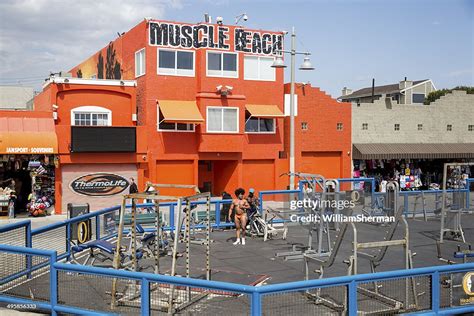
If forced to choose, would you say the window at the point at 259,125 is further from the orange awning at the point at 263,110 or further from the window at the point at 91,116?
the window at the point at 91,116

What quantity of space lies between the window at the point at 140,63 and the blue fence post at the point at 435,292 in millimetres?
26461

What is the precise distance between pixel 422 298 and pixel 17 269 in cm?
730

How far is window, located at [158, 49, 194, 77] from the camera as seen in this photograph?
32531 mm

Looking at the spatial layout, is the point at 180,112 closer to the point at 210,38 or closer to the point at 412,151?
the point at 210,38

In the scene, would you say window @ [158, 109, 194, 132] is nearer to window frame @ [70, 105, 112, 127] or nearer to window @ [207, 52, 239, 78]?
window frame @ [70, 105, 112, 127]

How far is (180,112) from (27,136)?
331 inches

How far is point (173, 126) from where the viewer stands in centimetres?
3291

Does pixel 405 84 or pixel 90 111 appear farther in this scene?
pixel 405 84

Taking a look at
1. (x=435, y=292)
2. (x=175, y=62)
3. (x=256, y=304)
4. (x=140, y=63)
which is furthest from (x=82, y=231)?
(x=140, y=63)

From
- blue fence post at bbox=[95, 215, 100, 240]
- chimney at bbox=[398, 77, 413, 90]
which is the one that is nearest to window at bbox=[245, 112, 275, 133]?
blue fence post at bbox=[95, 215, 100, 240]

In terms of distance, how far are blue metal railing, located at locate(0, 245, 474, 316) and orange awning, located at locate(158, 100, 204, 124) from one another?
21458 mm

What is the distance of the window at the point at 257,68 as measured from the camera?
3438 cm

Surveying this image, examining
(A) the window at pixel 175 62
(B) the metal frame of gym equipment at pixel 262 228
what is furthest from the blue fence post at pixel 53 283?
(A) the window at pixel 175 62

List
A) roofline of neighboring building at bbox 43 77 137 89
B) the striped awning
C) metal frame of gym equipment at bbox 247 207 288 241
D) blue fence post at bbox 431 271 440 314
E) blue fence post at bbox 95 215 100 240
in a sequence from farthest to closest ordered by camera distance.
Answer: the striped awning < roofline of neighboring building at bbox 43 77 137 89 < metal frame of gym equipment at bbox 247 207 288 241 < blue fence post at bbox 95 215 100 240 < blue fence post at bbox 431 271 440 314
